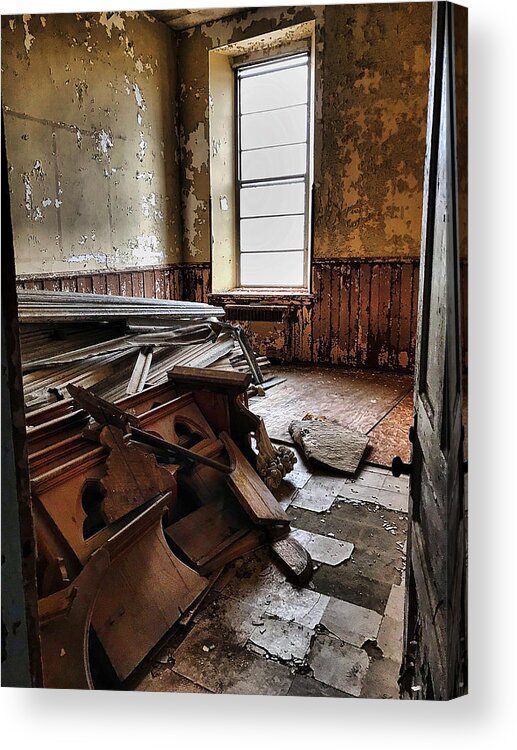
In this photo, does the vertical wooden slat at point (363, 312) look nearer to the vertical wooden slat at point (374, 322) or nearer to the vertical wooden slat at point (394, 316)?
the vertical wooden slat at point (374, 322)

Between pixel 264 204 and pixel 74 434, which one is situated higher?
pixel 264 204

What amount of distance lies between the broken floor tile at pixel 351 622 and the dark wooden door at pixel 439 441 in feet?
0.66

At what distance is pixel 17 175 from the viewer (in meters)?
3.39

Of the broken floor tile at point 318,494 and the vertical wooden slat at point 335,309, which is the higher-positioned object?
the vertical wooden slat at point 335,309

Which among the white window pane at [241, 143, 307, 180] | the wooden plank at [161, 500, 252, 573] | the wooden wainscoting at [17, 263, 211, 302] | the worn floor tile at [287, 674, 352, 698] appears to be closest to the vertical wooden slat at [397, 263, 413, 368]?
the white window pane at [241, 143, 307, 180]

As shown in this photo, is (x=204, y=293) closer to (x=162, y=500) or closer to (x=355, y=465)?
(x=355, y=465)

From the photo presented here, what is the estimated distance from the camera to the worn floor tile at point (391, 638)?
4.61 ft

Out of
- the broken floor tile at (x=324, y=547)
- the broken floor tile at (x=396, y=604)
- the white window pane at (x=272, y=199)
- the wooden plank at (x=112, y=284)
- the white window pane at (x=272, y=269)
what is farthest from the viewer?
the white window pane at (x=272, y=269)

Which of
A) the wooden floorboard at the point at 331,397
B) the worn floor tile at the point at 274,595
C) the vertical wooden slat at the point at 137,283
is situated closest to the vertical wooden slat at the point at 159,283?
the vertical wooden slat at the point at 137,283

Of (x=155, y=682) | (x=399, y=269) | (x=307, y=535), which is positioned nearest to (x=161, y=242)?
(x=399, y=269)

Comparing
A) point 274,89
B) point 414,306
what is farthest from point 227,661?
point 274,89

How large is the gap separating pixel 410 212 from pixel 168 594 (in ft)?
13.0

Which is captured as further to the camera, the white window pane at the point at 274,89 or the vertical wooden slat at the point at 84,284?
the white window pane at the point at 274,89

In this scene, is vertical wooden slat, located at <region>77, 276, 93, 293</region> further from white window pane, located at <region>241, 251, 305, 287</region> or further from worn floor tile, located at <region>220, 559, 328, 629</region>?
worn floor tile, located at <region>220, 559, 328, 629</region>
